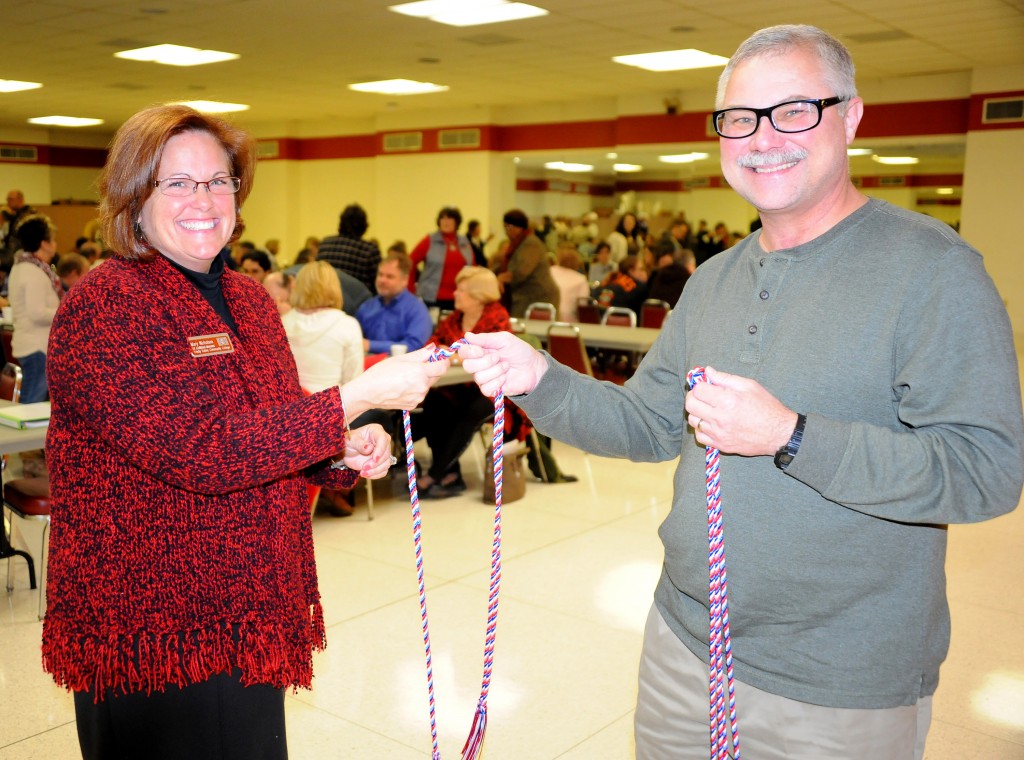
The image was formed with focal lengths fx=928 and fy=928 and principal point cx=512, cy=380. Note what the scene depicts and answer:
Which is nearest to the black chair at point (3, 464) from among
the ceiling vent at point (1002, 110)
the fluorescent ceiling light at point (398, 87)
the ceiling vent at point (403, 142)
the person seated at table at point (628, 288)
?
the person seated at table at point (628, 288)

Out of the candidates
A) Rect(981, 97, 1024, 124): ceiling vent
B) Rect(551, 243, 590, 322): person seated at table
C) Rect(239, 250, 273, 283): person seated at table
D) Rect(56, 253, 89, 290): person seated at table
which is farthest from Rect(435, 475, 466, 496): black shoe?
Rect(981, 97, 1024, 124): ceiling vent

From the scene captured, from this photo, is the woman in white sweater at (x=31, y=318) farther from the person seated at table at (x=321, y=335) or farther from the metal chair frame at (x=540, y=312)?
the metal chair frame at (x=540, y=312)

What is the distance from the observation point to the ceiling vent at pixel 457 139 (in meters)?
15.9

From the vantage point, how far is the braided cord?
1319 millimetres

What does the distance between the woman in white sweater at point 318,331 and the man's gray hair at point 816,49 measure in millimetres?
3696

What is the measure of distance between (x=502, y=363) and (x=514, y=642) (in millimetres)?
2102

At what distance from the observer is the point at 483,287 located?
5266 millimetres

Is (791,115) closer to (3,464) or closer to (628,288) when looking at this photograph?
(3,464)

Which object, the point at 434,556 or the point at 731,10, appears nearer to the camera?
the point at 434,556

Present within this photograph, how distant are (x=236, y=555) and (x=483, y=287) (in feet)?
12.6

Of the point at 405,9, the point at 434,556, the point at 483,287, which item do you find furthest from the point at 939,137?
the point at 434,556

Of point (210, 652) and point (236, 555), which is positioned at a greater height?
point (236, 555)

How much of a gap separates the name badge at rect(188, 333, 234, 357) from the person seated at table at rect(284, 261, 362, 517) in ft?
11.0

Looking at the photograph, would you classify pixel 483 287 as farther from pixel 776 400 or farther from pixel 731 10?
pixel 731 10
